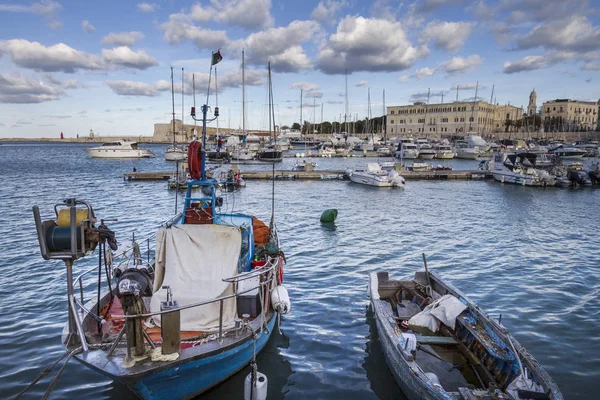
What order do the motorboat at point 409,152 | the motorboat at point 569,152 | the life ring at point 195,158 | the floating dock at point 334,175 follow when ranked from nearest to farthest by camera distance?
the life ring at point 195,158
the floating dock at point 334,175
the motorboat at point 569,152
the motorboat at point 409,152

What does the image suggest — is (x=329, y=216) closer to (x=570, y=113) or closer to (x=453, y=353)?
(x=453, y=353)

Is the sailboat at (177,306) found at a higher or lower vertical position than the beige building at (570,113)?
lower

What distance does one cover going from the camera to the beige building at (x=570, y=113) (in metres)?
172

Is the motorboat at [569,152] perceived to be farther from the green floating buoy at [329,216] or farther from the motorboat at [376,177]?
the green floating buoy at [329,216]

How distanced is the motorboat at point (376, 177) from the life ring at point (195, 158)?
35.5m

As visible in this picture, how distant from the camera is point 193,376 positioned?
26.1ft

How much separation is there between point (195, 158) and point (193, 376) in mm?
5385

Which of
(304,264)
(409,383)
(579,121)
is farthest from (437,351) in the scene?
(579,121)

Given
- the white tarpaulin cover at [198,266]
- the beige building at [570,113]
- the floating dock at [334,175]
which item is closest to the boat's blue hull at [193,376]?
the white tarpaulin cover at [198,266]

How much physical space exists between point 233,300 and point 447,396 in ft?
15.7

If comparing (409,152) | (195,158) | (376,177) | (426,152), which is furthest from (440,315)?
(426,152)

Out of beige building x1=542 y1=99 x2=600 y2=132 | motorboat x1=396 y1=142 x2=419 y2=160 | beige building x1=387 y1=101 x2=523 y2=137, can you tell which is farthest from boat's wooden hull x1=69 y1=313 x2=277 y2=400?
beige building x1=542 y1=99 x2=600 y2=132

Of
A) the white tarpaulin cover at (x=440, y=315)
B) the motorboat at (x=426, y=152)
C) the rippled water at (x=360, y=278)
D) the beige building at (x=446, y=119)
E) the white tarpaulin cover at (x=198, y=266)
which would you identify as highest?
the beige building at (x=446, y=119)

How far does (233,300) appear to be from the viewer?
9.38m
